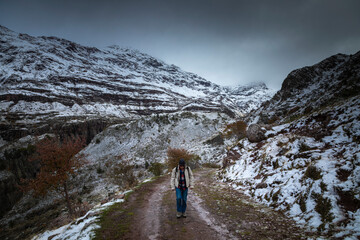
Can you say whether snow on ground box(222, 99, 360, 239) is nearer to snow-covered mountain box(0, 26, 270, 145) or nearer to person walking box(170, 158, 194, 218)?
person walking box(170, 158, 194, 218)

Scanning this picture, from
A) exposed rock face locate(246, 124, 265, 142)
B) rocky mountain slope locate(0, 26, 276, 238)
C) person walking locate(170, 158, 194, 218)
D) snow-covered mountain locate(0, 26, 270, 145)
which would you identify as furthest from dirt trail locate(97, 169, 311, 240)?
snow-covered mountain locate(0, 26, 270, 145)

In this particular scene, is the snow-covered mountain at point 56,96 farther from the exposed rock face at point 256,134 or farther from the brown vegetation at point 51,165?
the exposed rock face at point 256,134

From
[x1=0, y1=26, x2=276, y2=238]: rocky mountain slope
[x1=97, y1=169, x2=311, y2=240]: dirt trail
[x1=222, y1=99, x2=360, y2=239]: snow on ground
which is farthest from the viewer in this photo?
[x1=0, y1=26, x2=276, y2=238]: rocky mountain slope

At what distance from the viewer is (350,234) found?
411 cm

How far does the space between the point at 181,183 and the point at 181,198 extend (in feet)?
2.26

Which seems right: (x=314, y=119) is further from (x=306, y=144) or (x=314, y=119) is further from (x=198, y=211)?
(x=198, y=211)

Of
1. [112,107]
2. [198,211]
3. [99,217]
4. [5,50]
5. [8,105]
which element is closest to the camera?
[99,217]

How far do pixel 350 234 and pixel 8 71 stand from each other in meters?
164

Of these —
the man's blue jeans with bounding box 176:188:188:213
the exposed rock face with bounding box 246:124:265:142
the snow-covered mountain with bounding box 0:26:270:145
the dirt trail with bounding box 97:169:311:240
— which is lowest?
the dirt trail with bounding box 97:169:311:240

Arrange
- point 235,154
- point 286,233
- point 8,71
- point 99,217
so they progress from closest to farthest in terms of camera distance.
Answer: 1. point 286,233
2. point 99,217
3. point 235,154
4. point 8,71

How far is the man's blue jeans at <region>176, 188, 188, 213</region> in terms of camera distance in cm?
687

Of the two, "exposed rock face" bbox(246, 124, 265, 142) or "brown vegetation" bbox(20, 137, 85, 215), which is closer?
"brown vegetation" bbox(20, 137, 85, 215)

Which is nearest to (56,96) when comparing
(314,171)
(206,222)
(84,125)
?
(84,125)

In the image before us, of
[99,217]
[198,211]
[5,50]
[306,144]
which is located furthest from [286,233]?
[5,50]
